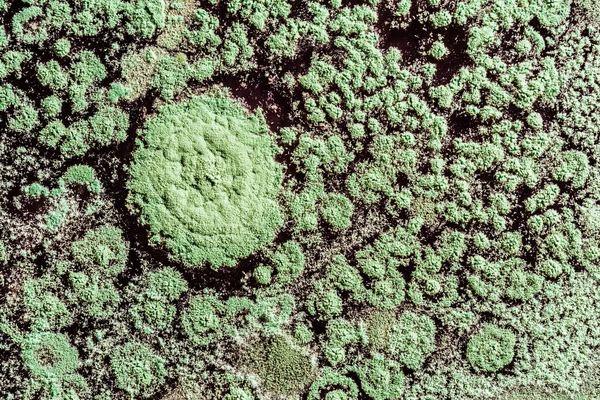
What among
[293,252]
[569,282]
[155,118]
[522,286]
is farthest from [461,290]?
[155,118]

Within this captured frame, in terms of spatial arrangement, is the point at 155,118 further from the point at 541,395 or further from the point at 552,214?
the point at 541,395

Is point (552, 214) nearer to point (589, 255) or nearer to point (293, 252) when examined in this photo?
point (589, 255)

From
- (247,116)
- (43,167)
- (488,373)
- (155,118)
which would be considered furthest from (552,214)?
(43,167)

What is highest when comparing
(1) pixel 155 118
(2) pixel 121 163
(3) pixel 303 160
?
(3) pixel 303 160

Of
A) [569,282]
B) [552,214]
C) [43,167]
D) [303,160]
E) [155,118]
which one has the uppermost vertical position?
[552,214]

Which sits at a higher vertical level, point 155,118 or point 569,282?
point 569,282

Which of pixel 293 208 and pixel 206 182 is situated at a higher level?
pixel 293 208
